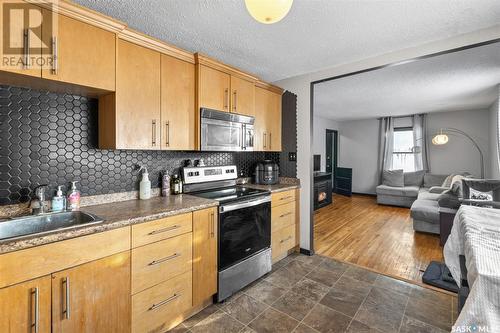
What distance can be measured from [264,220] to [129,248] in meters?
1.36

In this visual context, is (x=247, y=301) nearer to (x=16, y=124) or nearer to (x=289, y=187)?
(x=289, y=187)

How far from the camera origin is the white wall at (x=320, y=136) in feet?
21.6

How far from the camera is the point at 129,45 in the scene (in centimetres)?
178

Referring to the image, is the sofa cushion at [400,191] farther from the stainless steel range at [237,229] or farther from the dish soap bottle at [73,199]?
the dish soap bottle at [73,199]

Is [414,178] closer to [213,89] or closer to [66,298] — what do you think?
[213,89]

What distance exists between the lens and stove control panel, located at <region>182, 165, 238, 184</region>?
243 centimetres

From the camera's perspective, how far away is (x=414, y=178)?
249 inches

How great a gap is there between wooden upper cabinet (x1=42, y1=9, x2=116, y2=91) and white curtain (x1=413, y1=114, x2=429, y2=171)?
7.35 m

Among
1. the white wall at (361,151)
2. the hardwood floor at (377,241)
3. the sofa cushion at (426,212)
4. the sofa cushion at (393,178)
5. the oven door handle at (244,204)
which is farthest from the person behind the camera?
the white wall at (361,151)

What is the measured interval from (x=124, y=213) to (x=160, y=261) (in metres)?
0.42

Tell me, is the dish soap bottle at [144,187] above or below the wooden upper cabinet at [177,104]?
below

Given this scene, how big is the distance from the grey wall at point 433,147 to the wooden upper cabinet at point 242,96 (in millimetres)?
4226

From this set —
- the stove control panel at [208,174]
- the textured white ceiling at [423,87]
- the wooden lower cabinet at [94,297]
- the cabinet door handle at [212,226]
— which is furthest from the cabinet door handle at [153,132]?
the textured white ceiling at [423,87]

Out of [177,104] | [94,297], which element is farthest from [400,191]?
[94,297]
